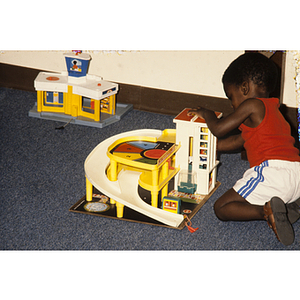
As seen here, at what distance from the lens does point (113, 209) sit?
4.88 feet

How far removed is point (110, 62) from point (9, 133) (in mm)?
764

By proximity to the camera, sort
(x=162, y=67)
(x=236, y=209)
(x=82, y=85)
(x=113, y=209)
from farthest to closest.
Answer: (x=162, y=67)
(x=82, y=85)
(x=113, y=209)
(x=236, y=209)

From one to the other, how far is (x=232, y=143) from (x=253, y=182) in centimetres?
31

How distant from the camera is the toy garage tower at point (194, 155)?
1.52m

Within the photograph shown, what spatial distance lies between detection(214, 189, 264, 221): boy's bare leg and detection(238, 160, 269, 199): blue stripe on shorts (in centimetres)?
2

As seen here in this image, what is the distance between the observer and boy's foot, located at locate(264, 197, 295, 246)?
4.15ft

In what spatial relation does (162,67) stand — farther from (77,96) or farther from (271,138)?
(271,138)

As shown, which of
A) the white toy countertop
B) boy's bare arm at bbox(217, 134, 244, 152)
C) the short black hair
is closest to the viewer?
the short black hair

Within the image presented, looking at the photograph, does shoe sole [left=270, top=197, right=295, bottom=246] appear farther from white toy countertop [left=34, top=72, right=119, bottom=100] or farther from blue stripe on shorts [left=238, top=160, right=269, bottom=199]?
white toy countertop [left=34, top=72, right=119, bottom=100]

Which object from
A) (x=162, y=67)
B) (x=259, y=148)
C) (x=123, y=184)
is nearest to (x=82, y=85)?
(x=162, y=67)

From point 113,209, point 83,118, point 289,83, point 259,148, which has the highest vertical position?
point 289,83

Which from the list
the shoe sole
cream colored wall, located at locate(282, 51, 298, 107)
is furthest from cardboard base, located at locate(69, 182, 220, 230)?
cream colored wall, located at locate(282, 51, 298, 107)

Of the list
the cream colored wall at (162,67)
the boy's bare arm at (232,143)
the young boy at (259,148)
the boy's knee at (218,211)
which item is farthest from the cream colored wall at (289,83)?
the boy's knee at (218,211)

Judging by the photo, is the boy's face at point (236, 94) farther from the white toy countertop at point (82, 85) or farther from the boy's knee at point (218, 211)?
the white toy countertop at point (82, 85)
